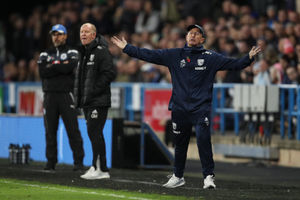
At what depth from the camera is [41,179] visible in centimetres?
1259

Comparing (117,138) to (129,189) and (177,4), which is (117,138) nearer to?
(129,189)

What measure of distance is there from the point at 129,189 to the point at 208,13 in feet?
42.7

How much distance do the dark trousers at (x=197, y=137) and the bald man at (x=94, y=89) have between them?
1.71 m

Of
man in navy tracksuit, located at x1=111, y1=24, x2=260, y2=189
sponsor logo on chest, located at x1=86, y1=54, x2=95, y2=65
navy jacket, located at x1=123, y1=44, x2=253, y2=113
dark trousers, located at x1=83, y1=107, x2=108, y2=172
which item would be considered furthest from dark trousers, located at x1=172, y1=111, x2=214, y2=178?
sponsor logo on chest, located at x1=86, y1=54, x2=95, y2=65

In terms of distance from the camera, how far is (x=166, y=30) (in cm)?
2355

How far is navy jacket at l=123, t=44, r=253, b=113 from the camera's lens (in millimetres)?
11148

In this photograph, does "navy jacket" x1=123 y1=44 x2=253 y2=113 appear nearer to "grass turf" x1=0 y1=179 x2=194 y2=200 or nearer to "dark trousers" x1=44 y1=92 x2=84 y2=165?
"grass turf" x1=0 y1=179 x2=194 y2=200

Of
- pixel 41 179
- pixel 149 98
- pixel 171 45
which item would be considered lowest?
pixel 41 179

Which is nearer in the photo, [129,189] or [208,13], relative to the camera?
[129,189]

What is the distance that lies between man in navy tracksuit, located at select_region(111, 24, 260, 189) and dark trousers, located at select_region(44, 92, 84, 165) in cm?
309

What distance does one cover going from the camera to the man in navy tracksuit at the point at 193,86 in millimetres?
11117

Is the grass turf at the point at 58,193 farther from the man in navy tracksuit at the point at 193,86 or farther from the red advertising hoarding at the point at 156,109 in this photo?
the red advertising hoarding at the point at 156,109

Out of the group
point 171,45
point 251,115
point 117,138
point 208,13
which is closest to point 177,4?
point 208,13

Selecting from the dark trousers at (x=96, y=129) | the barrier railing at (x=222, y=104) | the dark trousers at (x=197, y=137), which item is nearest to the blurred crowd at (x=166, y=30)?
the barrier railing at (x=222, y=104)
